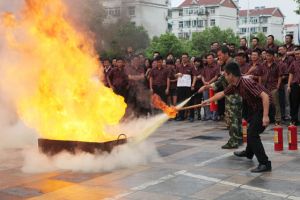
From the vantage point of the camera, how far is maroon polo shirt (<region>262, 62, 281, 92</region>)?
11984 millimetres

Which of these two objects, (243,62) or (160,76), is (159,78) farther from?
(243,62)

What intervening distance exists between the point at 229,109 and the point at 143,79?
19.1ft

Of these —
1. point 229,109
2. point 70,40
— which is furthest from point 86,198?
point 229,109

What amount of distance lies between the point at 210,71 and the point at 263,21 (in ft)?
324

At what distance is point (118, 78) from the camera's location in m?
13.6

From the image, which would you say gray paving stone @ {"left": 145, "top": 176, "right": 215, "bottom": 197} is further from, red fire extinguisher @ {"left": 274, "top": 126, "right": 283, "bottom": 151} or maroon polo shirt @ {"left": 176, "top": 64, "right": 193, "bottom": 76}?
maroon polo shirt @ {"left": 176, "top": 64, "right": 193, "bottom": 76}

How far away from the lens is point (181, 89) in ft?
46.8

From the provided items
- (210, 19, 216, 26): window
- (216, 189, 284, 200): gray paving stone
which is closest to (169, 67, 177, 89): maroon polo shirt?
(216, 189, 284, 200): gray paving stone

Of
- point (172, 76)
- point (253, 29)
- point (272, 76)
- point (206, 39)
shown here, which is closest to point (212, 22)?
point (253, 29)

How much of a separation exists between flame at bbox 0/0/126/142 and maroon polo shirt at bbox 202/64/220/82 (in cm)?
582

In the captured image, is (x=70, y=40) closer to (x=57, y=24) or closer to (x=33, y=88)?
(x=57, y=24)

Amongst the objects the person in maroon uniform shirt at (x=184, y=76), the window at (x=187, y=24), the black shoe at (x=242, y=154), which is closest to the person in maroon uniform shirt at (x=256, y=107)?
the black shoe at (x=242, y=154)

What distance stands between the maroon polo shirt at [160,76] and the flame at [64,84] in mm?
6145

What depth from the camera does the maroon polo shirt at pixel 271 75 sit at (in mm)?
11984
